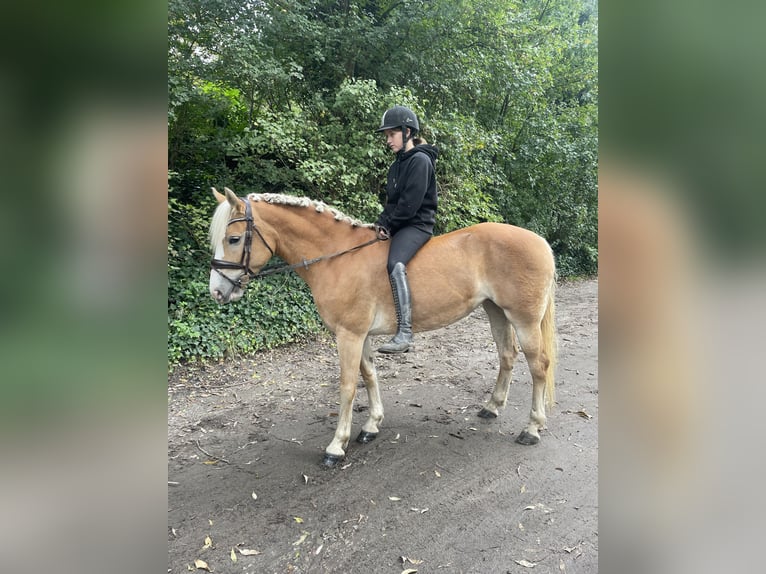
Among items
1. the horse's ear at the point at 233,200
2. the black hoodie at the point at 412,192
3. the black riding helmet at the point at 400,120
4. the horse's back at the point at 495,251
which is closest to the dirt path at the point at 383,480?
the horse's back at the point at 495,251

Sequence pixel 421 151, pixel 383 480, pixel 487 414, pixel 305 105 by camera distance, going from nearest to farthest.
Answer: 1. pixel 383 480
2. pixel 421 151
3. pixel 487 414
4. pixel 305 105

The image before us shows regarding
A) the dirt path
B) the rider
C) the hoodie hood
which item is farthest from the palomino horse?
the hoodie hood

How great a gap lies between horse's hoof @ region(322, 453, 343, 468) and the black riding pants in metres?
1.55

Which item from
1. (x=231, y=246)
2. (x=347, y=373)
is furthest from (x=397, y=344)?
(x=231, y=246)

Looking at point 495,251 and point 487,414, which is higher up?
point 495,251

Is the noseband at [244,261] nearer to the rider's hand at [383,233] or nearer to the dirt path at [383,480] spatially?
the rider's hand at [383,233]

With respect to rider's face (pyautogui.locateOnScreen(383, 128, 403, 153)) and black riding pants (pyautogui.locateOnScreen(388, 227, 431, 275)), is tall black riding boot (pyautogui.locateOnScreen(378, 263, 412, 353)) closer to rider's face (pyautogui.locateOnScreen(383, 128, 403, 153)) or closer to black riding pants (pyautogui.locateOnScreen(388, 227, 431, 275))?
black riding pants (pyautogui.locateOnScreen(388, 227, 431, 275))

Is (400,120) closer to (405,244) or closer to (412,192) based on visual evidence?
(412,192)

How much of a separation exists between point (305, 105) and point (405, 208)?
4906mm

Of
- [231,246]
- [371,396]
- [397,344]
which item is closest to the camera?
[231,246]

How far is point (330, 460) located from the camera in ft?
11.2

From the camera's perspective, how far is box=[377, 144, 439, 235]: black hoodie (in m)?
3.68
